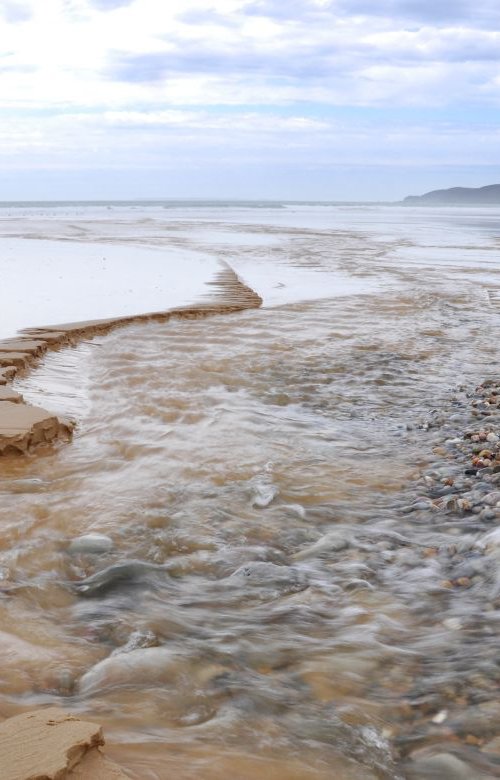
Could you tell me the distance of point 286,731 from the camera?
7.25ft

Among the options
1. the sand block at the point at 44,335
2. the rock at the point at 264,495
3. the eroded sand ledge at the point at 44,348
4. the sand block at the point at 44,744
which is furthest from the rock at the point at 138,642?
the sand block at the point at 44,335

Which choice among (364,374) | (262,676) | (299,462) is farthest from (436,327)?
(262,676)

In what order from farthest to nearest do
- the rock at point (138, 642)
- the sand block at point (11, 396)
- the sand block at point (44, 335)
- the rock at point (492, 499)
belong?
the sand block at point (44, 335)
the sand block at point (11, 396)
the rock at point (492, 499)
the rock at point (138, 642)

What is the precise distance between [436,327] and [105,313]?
430cm

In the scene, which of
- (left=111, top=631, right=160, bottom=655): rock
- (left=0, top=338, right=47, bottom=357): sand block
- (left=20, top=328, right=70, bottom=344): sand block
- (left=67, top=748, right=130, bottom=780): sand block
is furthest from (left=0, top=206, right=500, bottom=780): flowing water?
(left=20, top=328, right=70, bottom=344): sand block

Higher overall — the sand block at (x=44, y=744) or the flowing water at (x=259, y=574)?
the sand block at (x=44, y=744)

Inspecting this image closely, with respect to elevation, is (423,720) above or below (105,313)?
below

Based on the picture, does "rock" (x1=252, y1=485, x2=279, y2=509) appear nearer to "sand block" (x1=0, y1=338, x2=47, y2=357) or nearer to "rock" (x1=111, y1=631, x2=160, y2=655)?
"rock" (x1=111, y1=631, x2=160, y2=655)

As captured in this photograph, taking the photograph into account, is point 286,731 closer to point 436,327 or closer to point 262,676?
point 262,676

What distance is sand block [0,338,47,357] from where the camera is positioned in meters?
7.20

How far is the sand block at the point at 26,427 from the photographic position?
4.63 metres

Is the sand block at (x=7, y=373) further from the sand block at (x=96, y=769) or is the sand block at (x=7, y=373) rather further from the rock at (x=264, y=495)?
the sand block at (x=96, y=769)

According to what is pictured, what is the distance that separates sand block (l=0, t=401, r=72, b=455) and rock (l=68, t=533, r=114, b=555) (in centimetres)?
132

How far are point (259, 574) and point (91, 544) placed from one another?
79cm
